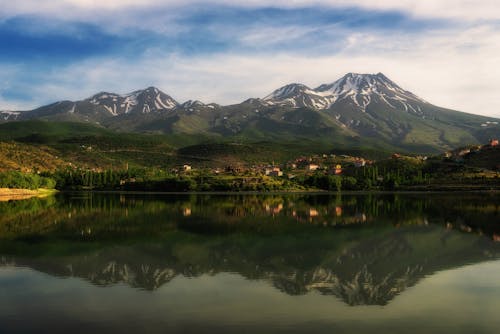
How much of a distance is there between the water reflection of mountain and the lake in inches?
4.2

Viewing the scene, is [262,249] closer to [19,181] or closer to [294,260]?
[294,260]

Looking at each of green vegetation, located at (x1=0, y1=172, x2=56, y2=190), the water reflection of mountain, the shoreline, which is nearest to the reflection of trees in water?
the water reflection of mountain

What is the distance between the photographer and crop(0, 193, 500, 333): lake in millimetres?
19391

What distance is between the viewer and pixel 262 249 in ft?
126

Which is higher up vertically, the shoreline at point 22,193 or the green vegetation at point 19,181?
the green vegetation at point 19,181

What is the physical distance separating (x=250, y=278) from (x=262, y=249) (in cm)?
1073

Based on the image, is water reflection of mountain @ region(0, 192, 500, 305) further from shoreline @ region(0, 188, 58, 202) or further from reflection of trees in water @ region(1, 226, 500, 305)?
shoreline @ region(0, 188, 58, 202)

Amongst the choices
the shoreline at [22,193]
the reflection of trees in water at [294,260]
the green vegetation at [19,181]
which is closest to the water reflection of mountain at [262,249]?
the reflection of trees in water at [294,260]

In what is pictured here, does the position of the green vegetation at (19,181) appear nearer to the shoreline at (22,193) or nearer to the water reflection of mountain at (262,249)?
the shoreline at (22,193)

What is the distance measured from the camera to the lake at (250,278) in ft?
63.6

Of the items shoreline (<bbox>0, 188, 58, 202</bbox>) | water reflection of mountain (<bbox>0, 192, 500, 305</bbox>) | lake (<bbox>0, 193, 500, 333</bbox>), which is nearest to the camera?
lake (<bbox>0, 193, 500, 333</bbox>)

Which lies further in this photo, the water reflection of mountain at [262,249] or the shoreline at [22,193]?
the shoreline at [22,193]

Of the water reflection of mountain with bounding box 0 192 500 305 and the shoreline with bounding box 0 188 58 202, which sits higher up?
the water reflection of mountain with bounding box 0 192 500 305

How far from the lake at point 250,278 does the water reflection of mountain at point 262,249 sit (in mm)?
107
